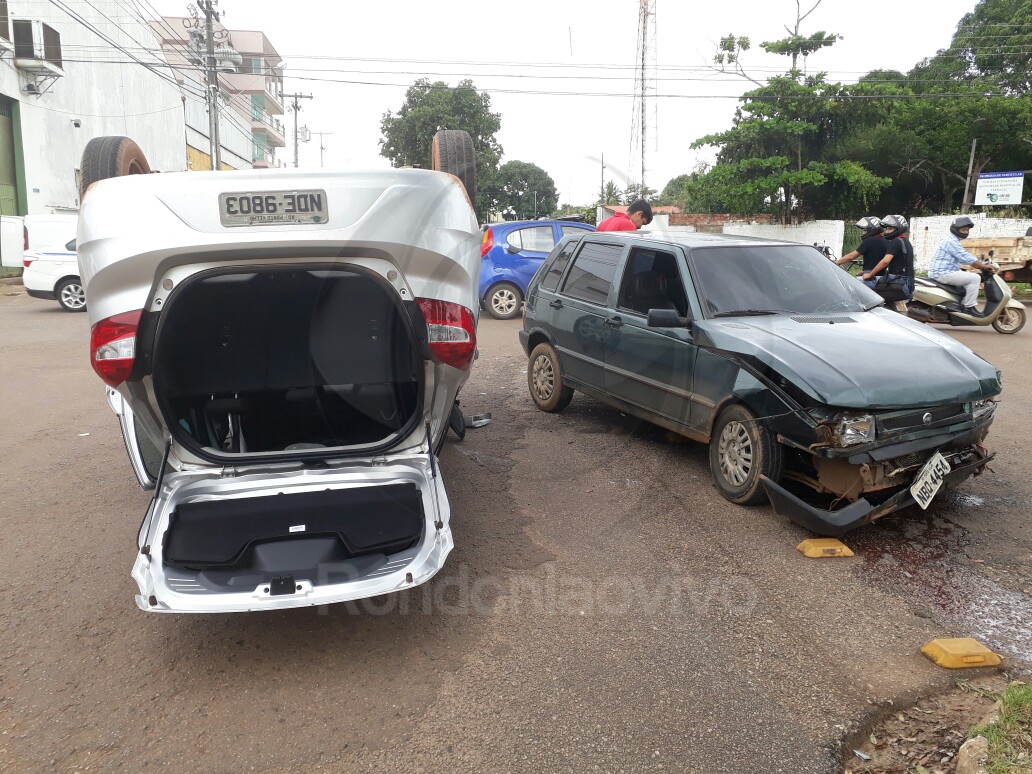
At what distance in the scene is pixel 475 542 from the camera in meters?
4.45

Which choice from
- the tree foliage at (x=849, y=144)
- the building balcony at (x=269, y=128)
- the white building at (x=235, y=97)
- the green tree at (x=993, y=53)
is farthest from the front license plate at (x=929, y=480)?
the building balcony at (x=269, y=128)

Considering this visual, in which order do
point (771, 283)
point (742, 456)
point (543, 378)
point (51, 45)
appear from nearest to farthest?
point (742, 456) → point (771, 283) → point (543, 378) → point (51, 45)

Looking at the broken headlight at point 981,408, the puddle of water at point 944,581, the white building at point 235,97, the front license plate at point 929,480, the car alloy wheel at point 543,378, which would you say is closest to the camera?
the puddle of water at point 944,581

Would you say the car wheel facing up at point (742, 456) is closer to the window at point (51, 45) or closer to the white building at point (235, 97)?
the window at point (51, 45)

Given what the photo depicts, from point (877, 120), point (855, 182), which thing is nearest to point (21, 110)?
point (855, 182)

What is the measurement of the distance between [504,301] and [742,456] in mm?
9552

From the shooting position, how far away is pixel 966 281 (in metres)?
11.6

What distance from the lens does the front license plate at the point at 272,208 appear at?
3.15m

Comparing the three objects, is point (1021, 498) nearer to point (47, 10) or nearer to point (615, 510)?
point (615, 510)

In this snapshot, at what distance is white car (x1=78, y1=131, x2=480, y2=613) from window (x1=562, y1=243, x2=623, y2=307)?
103 inches

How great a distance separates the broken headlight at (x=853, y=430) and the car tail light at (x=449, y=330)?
2.01m

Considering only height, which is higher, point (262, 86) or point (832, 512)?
point (262, 86)

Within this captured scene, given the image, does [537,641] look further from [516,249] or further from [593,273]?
[516,249]

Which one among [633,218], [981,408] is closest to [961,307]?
[633,218]
